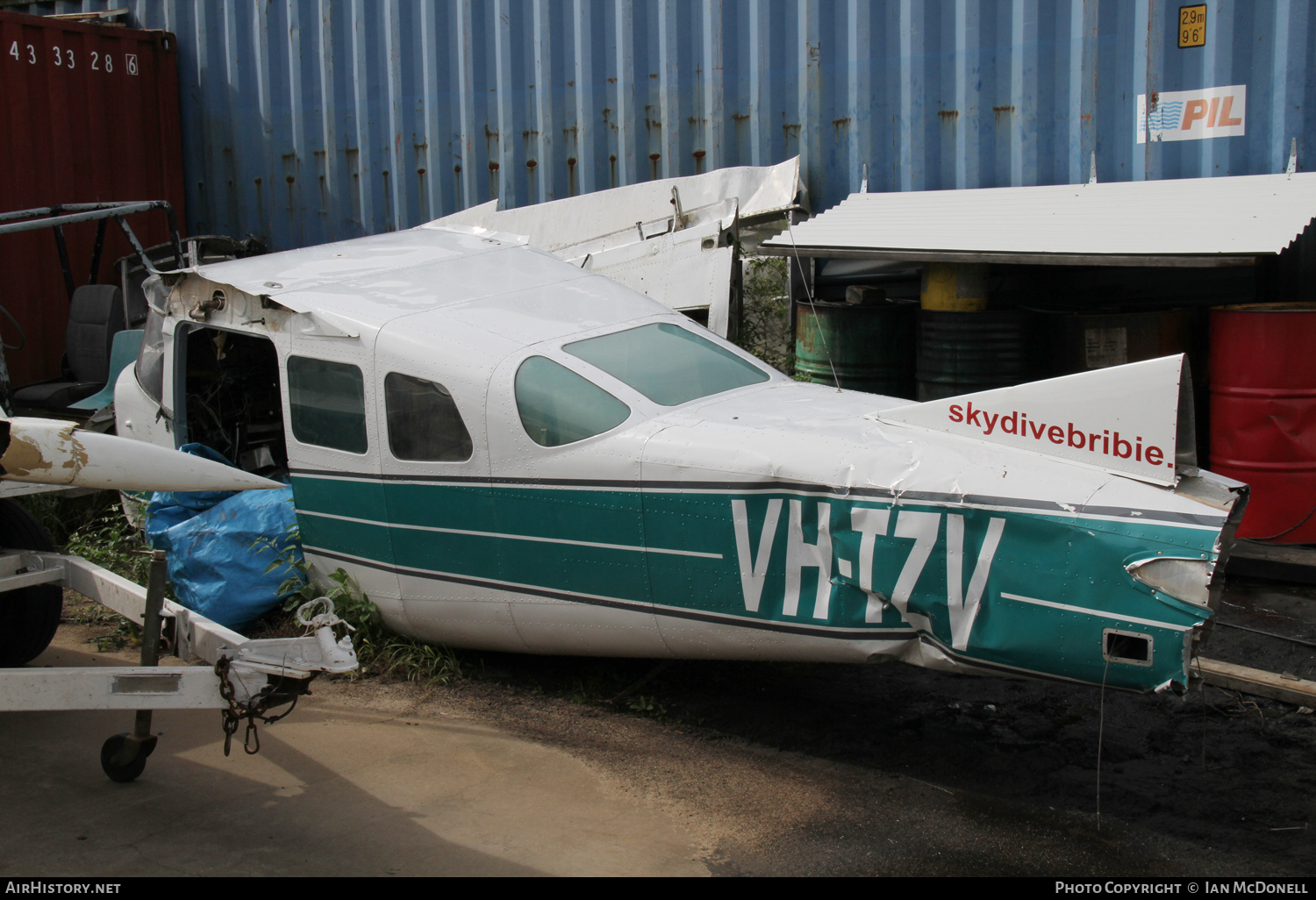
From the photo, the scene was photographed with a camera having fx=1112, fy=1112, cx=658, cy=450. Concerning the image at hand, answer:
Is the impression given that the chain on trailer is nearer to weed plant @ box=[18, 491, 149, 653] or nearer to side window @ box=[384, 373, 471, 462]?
side window @ box=[384, 373, 471, 462]

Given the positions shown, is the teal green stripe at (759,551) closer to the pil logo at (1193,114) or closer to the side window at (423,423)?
the side window at (423,423)

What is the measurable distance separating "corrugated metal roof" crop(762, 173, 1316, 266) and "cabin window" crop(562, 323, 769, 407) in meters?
1.58

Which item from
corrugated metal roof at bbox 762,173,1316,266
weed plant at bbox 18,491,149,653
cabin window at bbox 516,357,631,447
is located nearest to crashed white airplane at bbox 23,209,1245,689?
cabin window at bbox 516,357,631,447

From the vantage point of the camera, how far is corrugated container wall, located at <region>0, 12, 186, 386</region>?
32.7 ft

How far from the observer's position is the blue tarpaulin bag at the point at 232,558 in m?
5.59

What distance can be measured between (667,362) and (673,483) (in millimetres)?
886

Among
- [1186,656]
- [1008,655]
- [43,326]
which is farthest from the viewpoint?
[43,326]

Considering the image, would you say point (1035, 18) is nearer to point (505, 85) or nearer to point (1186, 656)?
point (505, 85)

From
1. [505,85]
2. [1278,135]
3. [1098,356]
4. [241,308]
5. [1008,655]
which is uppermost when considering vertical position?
[505,85]

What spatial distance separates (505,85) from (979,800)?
7.00m

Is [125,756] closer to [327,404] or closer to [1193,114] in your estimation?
[327,404]

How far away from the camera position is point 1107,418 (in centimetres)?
376
